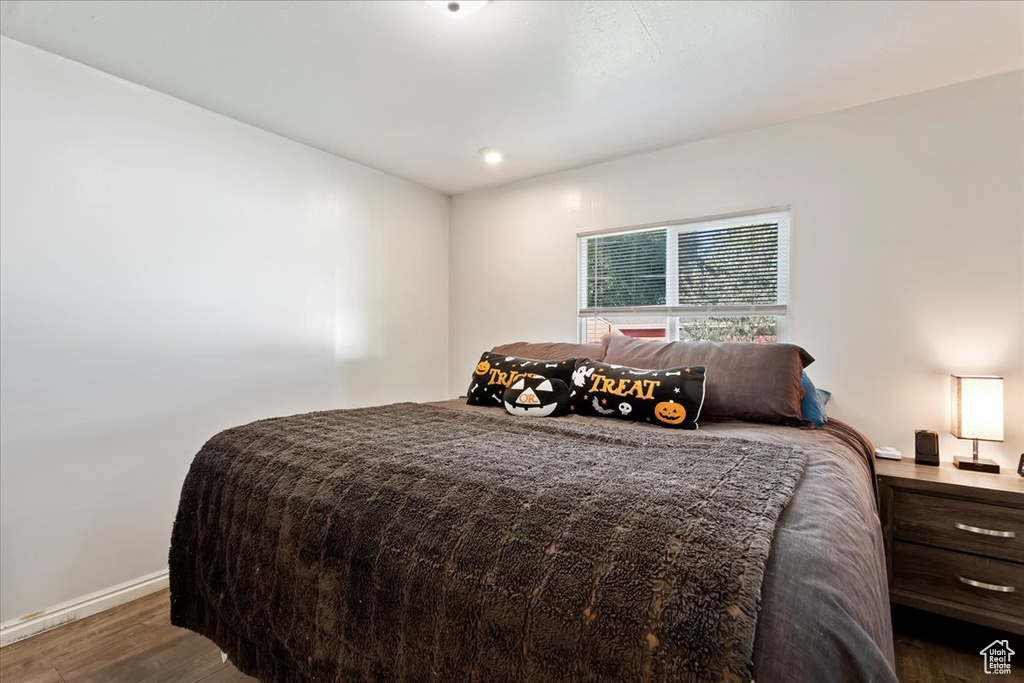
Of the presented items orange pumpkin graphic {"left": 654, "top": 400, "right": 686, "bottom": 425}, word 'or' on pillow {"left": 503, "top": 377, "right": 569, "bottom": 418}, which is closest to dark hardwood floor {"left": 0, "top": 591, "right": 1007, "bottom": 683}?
orange pumpkin graphic {"left": 654, "top": 400, "right": 686, "bottom": 425}

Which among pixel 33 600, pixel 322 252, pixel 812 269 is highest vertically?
pixel 322 252

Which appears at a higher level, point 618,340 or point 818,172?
point 818,172

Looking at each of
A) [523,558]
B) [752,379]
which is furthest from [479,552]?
[752,379]

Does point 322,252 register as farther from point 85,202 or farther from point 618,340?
point 618,340

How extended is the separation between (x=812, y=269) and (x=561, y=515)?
2207mm

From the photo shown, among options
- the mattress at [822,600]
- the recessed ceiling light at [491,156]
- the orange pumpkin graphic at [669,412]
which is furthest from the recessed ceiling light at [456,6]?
the mattress at [822,600]

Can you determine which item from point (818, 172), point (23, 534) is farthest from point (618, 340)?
point (23, 534)

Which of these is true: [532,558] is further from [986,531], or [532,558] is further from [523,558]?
[986,531]

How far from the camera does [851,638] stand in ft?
2.03

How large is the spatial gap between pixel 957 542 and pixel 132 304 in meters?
3.54

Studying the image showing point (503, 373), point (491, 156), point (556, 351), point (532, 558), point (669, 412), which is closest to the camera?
point (532, 558)

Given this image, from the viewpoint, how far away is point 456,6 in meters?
1.56

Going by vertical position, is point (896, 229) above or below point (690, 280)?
above

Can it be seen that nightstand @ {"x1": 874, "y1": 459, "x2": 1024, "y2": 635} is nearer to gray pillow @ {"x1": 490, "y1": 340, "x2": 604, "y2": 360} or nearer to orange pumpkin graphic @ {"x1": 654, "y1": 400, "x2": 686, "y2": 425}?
orange pumpkin graphic @ {"x1": 654, "y1": 400, "x2": 686, "y2": 425}
